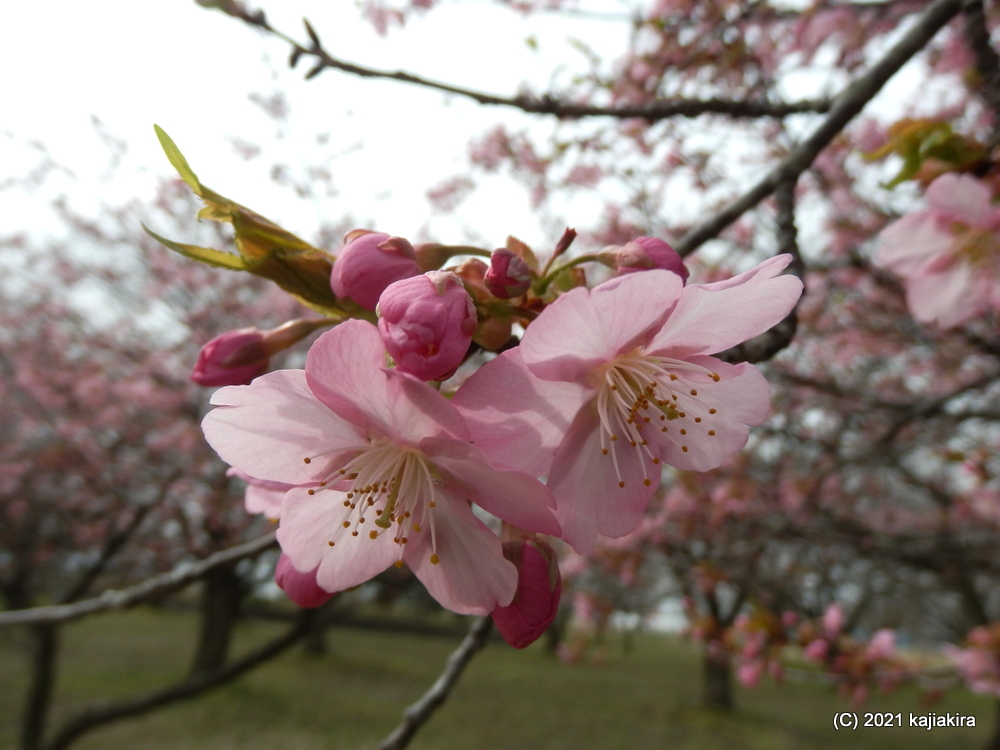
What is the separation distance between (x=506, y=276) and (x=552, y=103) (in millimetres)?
1048

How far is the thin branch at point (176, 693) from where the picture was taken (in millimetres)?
3994

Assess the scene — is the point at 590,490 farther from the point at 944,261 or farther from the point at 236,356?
the point at 944,261

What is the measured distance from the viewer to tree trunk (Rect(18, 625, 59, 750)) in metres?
5.36

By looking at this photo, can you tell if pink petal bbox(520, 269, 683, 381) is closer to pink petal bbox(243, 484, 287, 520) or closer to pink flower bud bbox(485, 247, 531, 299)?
pink flower bud bbox(485, 247, 531, 299)

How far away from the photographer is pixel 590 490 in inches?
26.3

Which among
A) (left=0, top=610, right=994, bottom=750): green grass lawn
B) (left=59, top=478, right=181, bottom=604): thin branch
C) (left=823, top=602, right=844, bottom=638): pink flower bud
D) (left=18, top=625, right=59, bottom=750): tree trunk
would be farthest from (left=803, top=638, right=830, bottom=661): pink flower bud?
(left=18, top=625, right=59, bottom=750): tree trunk

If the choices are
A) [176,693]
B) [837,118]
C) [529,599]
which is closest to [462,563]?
[529,599]

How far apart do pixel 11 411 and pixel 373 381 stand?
8369 millimetres

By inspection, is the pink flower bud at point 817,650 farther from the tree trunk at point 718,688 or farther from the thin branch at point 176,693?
the tree trunk at point 718,688

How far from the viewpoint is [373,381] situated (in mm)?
588

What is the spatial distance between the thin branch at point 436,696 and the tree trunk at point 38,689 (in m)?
5.96

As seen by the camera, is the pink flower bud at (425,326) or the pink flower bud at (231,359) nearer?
the pink flower bud at (425,326)

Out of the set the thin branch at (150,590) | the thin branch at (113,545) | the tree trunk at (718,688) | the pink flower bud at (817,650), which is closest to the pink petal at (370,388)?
the thin branch at (150,590)

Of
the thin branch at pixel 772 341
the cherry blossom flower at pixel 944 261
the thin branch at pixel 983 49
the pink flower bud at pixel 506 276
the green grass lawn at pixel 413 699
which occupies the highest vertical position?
the thin branch at pixel 983 49
